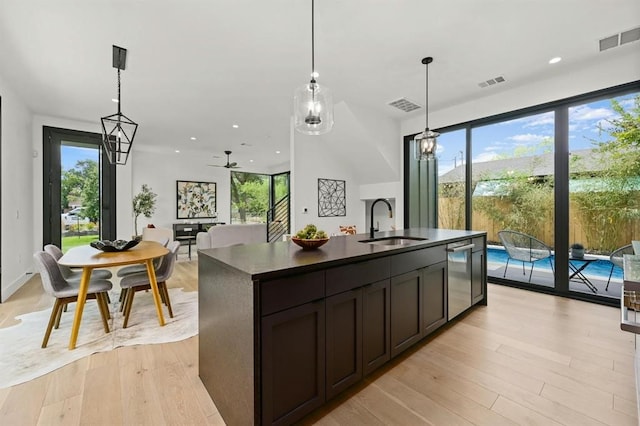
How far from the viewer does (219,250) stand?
1.99 meters

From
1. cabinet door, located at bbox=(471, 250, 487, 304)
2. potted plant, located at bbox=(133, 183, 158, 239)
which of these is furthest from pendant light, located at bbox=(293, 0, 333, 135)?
potted plant, located at bbox=(133, 183, 158, 239)

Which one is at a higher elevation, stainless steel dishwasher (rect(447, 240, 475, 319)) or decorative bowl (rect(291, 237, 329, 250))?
decorative bowl (rect(291, 237, 329, 250))

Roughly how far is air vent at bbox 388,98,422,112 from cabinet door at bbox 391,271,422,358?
3.45 m

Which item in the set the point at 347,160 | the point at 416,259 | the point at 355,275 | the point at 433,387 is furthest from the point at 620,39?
the point at 347,160

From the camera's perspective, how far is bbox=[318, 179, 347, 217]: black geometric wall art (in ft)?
20.0

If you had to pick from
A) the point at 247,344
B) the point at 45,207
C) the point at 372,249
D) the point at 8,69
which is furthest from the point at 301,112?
the point at 45,207

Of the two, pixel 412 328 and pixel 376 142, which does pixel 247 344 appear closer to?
pixel 412 328

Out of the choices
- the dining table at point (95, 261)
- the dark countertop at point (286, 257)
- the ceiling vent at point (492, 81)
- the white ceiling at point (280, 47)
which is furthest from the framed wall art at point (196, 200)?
the ceiling vent at point (492, 81)

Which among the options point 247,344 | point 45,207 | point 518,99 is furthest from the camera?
point 45,207

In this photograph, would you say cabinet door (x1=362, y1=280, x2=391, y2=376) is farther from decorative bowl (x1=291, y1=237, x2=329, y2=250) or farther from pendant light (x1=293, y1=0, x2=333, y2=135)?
pendant light (x1=293, y1=0, x2=333, y2=135)

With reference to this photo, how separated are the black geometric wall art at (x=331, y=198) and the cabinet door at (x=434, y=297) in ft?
12.0

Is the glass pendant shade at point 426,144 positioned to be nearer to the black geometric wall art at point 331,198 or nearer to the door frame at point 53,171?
the black geometric wall art at point 331,198

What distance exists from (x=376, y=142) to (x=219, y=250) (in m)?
4.17

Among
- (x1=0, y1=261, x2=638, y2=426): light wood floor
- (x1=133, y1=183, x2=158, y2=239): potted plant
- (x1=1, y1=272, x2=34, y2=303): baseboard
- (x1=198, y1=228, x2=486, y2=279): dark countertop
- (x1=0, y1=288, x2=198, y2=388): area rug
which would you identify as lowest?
(x1=0, y1=261, x2=638, y2=426): light wood floor
